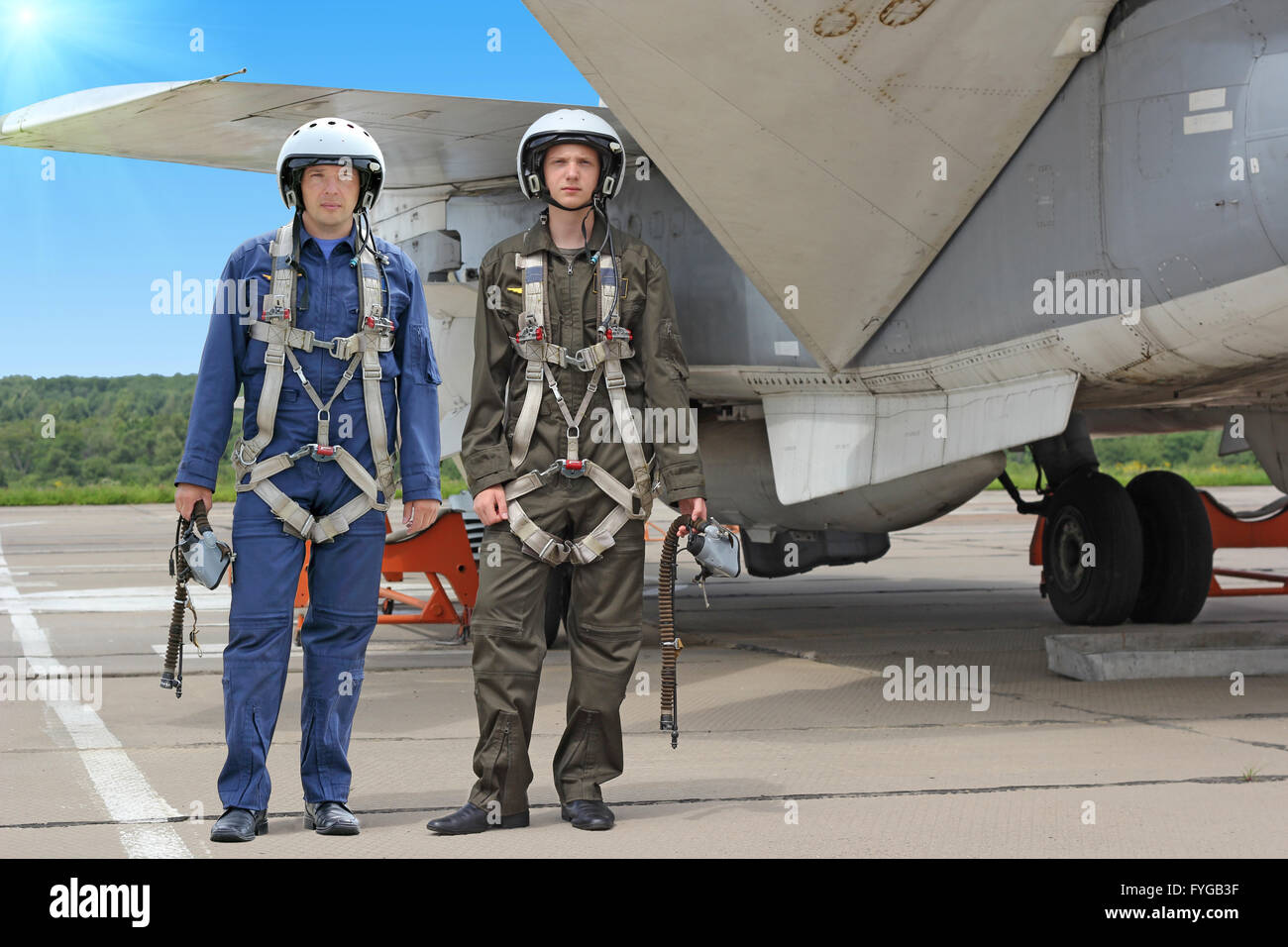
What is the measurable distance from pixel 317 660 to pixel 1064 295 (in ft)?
12.9

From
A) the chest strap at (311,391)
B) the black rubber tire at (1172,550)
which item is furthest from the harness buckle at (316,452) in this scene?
the black rubber tire at (1172,550)

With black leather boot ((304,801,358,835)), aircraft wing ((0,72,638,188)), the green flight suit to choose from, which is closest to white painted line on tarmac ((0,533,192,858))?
black leather boot ((304,801,358,835))

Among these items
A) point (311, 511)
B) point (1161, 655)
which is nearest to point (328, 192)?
point (311, 511)

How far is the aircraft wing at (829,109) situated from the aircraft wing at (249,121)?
5.29 feet

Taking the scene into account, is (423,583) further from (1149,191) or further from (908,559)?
(1149,191)

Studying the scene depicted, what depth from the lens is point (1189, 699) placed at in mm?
6801

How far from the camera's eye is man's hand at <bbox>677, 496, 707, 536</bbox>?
4.45 m

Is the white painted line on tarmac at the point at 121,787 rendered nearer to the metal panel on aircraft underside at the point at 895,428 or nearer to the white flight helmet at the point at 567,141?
A: the white flight helmet at the point at 567,141

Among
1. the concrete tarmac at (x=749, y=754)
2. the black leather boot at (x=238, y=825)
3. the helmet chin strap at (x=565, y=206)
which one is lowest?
the concrete tarmac at (x=749, y=754)

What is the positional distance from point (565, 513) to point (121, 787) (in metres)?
2.09

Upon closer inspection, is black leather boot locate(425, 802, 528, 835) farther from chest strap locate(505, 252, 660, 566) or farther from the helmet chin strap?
the helmet chin strap

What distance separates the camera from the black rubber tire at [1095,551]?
8820 millimetres

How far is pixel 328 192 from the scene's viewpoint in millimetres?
4371
